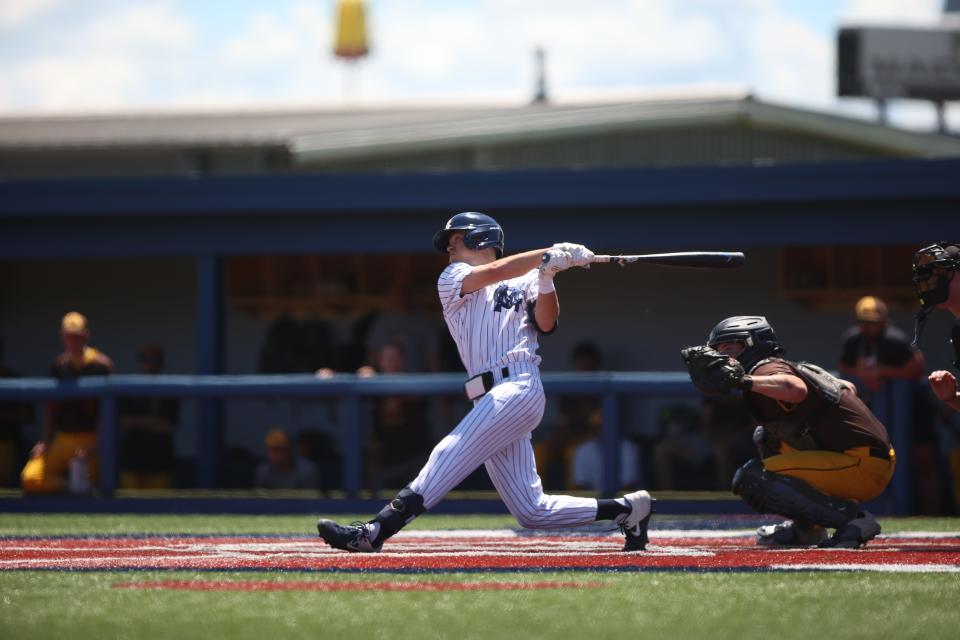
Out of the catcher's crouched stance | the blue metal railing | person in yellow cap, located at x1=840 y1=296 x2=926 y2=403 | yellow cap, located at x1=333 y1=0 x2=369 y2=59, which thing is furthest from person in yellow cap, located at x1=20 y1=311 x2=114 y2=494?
yellow cap, located at x1=333 y1=0 x2=369 y2=59

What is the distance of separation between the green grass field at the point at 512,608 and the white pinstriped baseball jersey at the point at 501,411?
2.68ft

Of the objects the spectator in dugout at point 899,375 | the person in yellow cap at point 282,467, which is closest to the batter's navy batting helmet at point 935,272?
the spectator in dugout at point 899,375

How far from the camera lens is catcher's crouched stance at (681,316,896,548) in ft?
23.5

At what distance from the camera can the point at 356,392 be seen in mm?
11500

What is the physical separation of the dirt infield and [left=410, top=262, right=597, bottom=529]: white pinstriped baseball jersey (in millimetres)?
251

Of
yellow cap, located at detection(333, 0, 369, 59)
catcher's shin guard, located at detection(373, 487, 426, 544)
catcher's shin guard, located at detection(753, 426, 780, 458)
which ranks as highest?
yellow cap, located at detection(333, 0, 369, 59)

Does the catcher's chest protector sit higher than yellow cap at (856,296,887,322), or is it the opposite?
yellow cap at (856,296,887,322)

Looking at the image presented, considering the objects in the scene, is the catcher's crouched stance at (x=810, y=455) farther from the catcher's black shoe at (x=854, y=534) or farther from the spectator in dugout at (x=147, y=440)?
the spectator in dugout at (x=147, y=440)

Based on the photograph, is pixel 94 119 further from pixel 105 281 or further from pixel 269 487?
pixel 269 487

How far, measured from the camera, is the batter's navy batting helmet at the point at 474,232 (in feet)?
22.9

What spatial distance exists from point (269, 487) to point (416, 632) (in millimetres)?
7656

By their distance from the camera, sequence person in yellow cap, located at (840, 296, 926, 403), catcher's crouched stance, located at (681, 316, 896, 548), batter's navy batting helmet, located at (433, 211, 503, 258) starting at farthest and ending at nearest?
person in yellow cap, located at (840, 296, 926, 403) < catcher's crouched stance, located at (681, 316, 896, 548) < batter's navy batting helmet, located at (433, 211, 503, 258)

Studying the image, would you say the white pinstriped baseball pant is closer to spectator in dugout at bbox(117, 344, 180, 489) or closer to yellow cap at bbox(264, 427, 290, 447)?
yellow cap at bbox(264, 427, 290, 447)

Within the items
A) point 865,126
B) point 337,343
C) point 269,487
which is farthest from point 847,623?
point 865,126
